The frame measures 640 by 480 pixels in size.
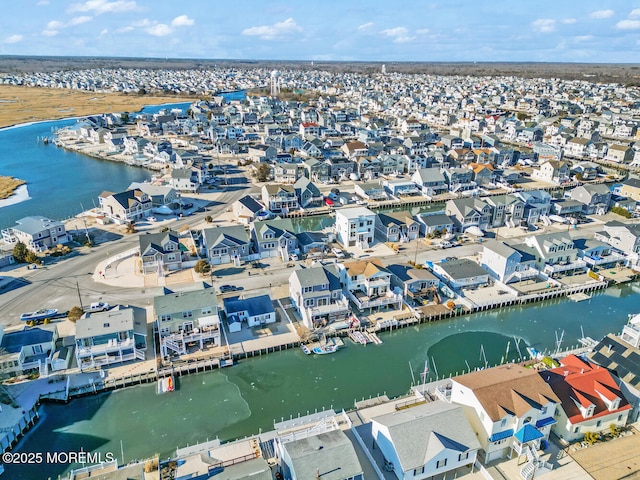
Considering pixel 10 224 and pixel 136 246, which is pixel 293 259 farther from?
pixel 10 224

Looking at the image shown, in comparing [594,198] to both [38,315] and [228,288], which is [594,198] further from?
[38,315]

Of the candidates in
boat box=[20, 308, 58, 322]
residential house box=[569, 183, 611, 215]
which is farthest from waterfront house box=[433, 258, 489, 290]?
boat box=[20, 308, 58, 322]

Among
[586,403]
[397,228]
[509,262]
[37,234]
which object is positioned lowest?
[586,403]

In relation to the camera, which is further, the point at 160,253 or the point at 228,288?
the point at 160,253

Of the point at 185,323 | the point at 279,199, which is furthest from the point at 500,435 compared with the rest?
the point at 279,199

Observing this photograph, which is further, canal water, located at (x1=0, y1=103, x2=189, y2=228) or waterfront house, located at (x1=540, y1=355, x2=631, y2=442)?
canal water, located at (x1=0, y1=103, x2=189, y2=228)

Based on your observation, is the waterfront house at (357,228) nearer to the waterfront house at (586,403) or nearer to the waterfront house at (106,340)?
the waterfront house at (106,340)

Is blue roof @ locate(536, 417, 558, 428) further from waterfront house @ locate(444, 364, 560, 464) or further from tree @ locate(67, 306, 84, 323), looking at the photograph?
tree @ locate(67, 306, 84, 323)
